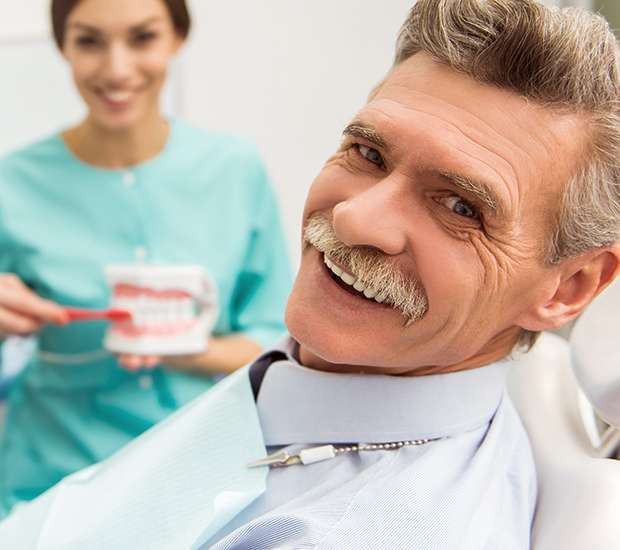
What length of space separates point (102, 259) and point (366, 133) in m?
0.85

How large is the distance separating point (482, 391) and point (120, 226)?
90 cm

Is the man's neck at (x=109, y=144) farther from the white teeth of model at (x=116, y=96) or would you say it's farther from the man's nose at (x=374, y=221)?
the man's nose at (x=374, y=221)

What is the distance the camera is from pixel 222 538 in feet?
2.98

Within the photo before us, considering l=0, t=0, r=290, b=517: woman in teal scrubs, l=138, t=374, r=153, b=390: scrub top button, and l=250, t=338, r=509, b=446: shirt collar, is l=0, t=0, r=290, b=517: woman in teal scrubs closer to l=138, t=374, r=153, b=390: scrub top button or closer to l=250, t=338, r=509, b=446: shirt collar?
l=138, t=374, r=153, b=390: scrub top button

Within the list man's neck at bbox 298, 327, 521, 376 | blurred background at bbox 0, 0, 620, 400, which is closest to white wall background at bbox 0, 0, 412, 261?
blurred background at bbox 0, 0, 620, 400

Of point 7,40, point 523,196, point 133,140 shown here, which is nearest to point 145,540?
point 523,196

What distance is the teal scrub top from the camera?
1.61 metres

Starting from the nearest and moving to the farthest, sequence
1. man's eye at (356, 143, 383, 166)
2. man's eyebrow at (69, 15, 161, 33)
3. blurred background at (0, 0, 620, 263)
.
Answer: man's eye at (356, 143, 383, 166) → man's eyebrow at (69, 15, 161, 33) → blurred background at (0, 0, 620, 263)

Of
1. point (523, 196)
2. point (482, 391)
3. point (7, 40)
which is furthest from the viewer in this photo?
point (7, 40)

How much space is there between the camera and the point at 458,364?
997mm

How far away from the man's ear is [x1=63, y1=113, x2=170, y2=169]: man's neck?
3.18 ft

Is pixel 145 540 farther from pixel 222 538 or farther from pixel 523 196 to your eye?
pixel 523 196

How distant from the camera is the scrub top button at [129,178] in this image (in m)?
1.68

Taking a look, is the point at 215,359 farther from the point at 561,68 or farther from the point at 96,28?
the point at 561,68
